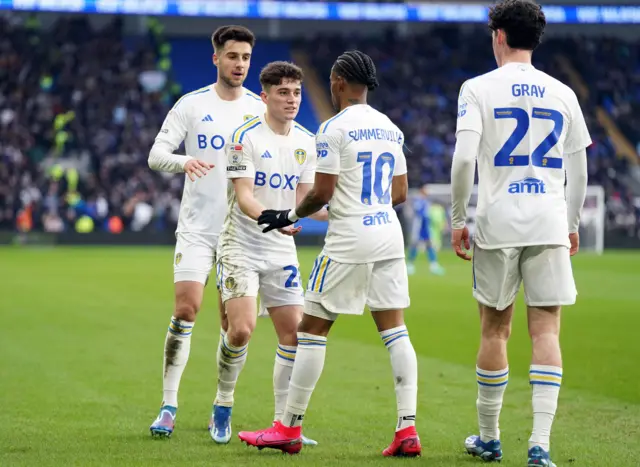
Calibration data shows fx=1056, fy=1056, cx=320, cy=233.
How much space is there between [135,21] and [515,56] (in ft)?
142

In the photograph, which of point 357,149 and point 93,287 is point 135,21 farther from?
point 357,149

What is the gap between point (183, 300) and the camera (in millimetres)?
7277

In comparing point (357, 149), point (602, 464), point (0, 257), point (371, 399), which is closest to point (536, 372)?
point (602, 464)

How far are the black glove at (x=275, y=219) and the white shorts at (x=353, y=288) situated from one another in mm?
301

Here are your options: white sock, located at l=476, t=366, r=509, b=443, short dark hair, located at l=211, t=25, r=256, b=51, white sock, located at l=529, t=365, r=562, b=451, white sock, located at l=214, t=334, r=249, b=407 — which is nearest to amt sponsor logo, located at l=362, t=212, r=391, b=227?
white sock, located at l=476, t=366, r=509, b=443

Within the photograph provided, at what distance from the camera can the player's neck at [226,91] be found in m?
7.64

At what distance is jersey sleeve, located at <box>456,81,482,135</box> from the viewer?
5.80 m

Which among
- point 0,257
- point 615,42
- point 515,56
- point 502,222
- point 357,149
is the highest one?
point 615,42

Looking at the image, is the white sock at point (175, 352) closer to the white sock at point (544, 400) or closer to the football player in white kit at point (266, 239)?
the football player in white kit at point (266, 239)

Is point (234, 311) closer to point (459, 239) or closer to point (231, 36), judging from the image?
point (459, 239)

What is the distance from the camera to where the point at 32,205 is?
36.7 metres

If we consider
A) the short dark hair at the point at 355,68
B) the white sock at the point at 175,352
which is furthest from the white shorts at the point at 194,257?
the short dark hair at the point at 355,68

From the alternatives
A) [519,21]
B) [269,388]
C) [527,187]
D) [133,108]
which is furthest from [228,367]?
[133,108]

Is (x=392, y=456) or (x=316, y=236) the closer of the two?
→ (x=392, y=456)
